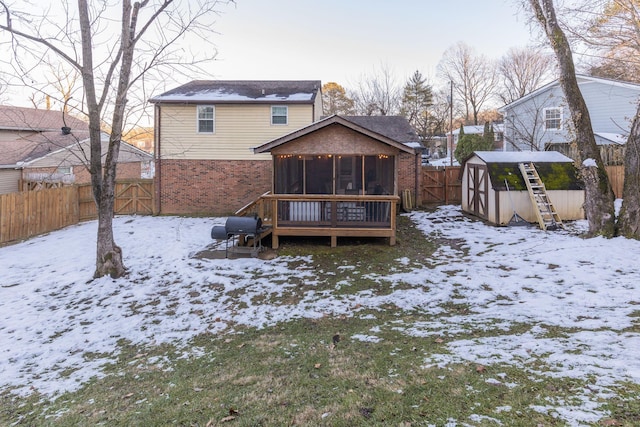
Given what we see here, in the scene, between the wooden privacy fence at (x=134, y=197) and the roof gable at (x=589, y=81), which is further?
the roof gable at (x=589, y=81)

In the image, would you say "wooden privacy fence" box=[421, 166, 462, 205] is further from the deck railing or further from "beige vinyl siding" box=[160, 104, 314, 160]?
the deck railing

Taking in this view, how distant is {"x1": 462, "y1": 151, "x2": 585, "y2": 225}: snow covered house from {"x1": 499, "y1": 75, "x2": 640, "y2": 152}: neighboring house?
5.03 meters

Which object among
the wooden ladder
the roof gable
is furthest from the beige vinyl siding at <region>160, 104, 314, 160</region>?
the roof gable

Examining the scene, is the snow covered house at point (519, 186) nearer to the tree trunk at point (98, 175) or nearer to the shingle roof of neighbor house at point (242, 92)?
the shingle roof of neighbor house at point (242, 92)

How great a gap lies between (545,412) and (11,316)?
786 cm

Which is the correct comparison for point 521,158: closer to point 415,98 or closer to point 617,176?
point 617,176

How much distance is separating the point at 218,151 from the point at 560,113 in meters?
18.9

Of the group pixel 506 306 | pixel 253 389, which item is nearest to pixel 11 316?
pixel 253 389

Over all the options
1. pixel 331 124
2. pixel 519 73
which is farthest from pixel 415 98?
pixel 331 124

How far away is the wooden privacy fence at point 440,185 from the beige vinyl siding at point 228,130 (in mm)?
6922

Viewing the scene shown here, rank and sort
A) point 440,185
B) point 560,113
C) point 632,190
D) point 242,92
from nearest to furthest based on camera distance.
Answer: point 632,190, point 242,92, point 440,185, point 560,113

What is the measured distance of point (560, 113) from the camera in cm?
1966

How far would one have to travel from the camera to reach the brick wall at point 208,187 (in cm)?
1526

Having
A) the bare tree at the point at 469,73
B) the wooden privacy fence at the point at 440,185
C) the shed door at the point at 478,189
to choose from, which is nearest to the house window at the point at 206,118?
the wooden privacy fence at the point at 440,185
